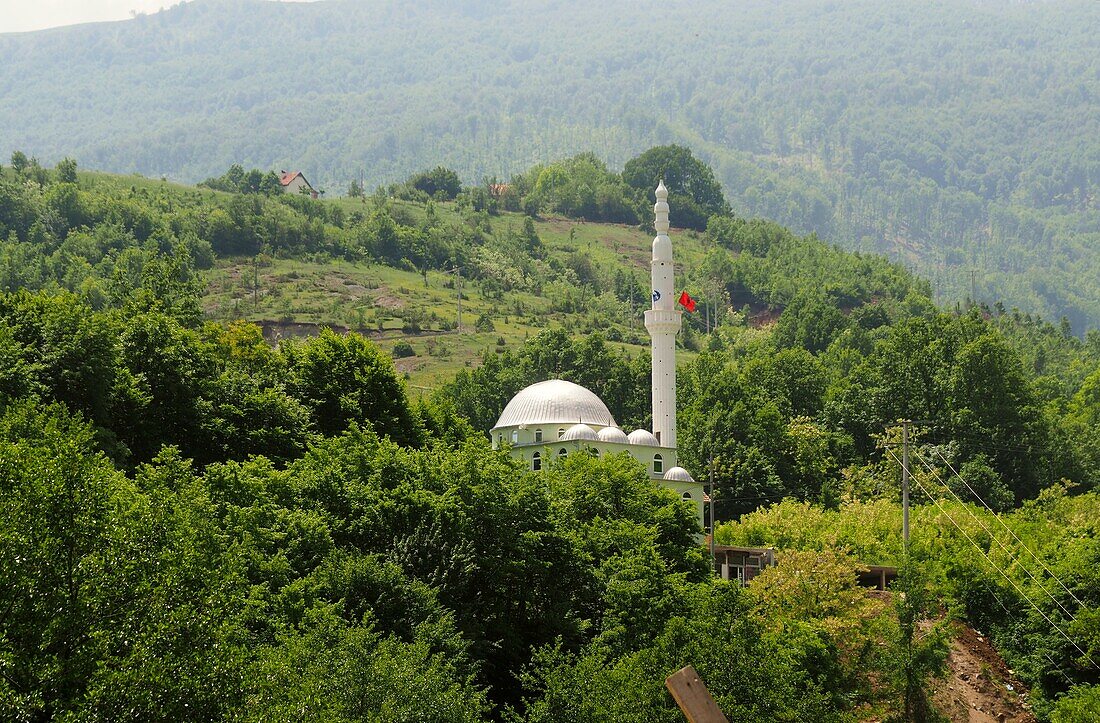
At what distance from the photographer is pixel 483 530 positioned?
49.2m

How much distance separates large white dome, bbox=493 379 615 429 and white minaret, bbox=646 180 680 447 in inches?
180

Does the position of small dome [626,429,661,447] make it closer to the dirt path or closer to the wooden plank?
the dirt path

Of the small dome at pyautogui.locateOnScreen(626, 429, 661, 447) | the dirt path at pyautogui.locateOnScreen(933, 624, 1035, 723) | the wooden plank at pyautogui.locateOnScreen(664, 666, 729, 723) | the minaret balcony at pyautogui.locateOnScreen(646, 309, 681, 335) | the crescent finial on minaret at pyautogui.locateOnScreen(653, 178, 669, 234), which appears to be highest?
the wooden plank at pyautogui.locateOnScreen(664, 666, 729, 723)

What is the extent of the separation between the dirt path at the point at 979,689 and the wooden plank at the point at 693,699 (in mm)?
44035

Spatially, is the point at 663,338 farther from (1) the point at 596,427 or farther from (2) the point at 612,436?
(2) the point at 612,436

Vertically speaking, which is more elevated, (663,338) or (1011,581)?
(663,338)

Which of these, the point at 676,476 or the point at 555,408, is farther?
the point at 555,408

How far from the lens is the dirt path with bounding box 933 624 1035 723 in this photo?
5641 cm

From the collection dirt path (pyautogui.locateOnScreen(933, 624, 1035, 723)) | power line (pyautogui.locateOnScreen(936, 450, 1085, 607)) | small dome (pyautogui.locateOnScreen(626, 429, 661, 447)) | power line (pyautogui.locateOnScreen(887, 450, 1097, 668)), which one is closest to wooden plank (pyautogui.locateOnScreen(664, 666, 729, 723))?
dirt path (pyautogui.locateOnScreen(933, 624, 1035, 723))

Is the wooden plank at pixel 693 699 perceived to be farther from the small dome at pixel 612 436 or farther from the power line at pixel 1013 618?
the small dome at pixel 612 436

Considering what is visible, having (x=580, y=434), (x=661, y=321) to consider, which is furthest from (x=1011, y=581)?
(x=661, y=321)

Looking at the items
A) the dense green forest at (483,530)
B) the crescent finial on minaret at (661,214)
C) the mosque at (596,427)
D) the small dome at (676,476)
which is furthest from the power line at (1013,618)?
the crescent finial on minaret at (661,214)

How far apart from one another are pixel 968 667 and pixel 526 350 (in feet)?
186

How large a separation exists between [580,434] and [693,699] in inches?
2428
